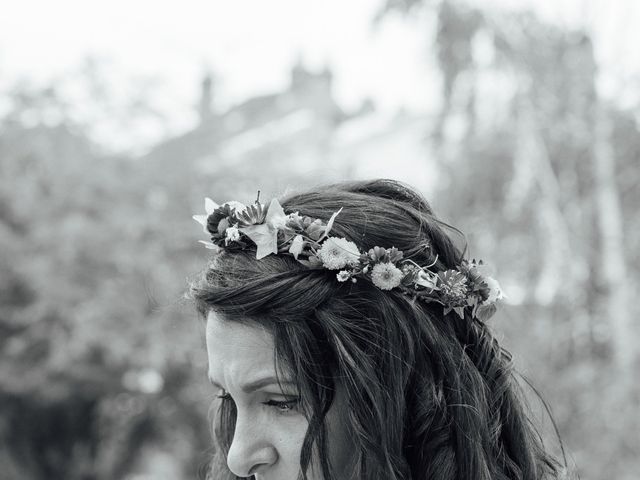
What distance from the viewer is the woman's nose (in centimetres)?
164

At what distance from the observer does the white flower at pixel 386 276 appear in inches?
67.3

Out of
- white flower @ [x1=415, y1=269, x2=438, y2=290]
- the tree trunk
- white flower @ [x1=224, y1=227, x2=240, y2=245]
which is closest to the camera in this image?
white flower @ [x1=415, y1=269, x2=438, y2=290]

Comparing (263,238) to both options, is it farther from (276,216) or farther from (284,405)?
(284,405)

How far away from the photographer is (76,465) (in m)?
9.52

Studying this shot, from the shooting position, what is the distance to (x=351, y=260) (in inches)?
67.7

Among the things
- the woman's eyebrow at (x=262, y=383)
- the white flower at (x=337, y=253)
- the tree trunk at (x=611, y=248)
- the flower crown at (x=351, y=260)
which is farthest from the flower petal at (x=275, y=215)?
the tree trunk at (x=611, y=248)

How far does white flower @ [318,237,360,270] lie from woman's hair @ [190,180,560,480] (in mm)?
40

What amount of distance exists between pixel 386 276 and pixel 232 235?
14.8 inches

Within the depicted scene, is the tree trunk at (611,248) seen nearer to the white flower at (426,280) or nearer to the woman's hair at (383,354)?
the woman's hair at (383,354)

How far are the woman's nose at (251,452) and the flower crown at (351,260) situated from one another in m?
0.35

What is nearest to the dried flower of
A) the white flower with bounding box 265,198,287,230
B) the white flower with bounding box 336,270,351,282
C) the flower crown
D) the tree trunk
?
the flower crown

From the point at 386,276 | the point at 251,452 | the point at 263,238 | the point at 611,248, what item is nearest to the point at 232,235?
the point at 263,238

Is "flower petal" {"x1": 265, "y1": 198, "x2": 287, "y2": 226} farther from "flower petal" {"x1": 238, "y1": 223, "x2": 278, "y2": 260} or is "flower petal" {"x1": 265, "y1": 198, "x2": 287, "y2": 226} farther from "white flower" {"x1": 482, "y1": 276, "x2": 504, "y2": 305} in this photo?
"white flower" {"x1": 482, "y1": 276, "x2": 504, "y2": 305}

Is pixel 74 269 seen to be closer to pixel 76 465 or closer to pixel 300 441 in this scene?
pixel 76 465
